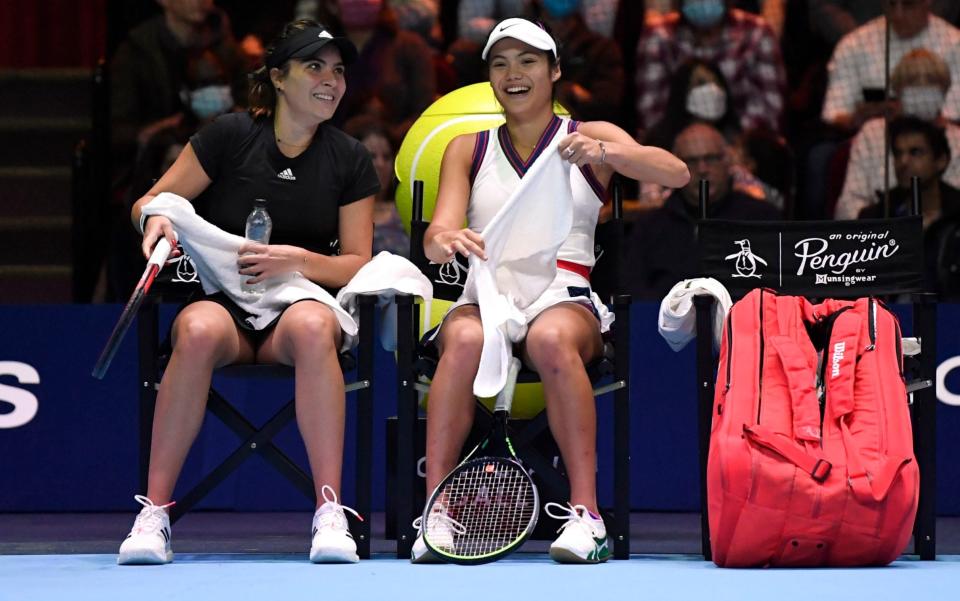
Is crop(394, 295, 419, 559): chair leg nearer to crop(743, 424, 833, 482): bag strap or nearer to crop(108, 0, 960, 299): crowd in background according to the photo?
crop(743, 424, 833, 482): bag strap

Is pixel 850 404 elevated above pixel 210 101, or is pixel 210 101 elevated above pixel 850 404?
pixel 210 101

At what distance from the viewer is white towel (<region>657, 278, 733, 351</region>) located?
3.94 metres

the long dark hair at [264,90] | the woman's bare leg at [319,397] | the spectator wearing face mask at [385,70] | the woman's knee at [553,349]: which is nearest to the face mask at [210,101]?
the spectator wearing face mask at [385,70]

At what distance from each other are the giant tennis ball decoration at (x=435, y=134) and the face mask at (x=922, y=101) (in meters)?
1.96

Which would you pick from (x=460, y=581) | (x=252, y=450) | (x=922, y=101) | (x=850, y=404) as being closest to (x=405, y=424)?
(x=252, y=450)

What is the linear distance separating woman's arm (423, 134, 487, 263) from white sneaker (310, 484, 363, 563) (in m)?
0.69

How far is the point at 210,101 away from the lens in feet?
20.4

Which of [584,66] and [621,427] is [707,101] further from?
[621,427]

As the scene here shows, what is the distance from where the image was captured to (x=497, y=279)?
3.94m

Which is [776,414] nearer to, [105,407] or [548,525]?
[548,525]

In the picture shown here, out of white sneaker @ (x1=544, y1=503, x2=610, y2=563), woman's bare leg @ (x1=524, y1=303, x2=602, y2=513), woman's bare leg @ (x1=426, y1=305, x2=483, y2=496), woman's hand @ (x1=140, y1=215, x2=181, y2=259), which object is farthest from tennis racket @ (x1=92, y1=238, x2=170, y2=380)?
white sneaker @ (x1=544, y1=503, x2=610, y2=563)

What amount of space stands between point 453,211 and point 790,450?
111 centimetres

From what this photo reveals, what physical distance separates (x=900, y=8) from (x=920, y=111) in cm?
42

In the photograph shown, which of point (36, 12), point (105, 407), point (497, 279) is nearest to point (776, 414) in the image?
point (497, 279)
